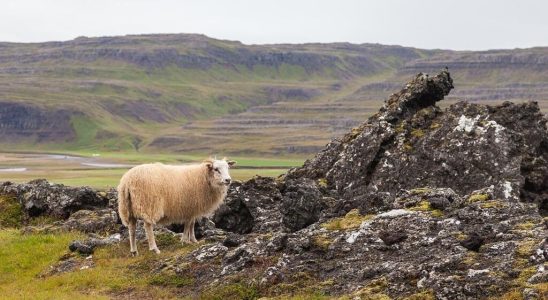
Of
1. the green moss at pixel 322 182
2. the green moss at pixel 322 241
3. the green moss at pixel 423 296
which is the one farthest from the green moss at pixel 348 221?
the green moss at pixel 322 182

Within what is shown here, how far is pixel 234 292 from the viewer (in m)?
15.6

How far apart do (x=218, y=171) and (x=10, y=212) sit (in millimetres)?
13299

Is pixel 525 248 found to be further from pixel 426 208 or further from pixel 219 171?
pixel 219 171

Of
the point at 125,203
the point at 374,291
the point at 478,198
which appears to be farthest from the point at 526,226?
the point at 125,203

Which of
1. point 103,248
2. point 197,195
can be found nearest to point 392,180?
point 197,195

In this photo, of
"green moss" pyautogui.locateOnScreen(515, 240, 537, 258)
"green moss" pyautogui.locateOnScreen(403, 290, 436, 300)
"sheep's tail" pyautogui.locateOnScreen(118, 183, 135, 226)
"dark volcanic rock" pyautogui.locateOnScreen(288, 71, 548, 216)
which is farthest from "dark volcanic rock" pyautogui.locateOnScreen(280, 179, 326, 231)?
"green moss" pyautogui.locateOnScreen(515, 240, 537, 258)

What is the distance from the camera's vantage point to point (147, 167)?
22000 mm

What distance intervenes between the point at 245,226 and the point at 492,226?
11101 millimetres

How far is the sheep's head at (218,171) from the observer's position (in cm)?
2219

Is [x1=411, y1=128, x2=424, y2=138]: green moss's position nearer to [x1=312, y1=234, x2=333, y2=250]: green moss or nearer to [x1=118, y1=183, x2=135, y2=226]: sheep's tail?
[x1=312, y1=234, x2=333, y2=250]: green moss

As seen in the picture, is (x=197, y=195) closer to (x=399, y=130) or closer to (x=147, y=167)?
(x=147, y=167)

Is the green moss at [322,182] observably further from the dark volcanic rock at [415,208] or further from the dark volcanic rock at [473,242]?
the dark volcanic rock at [473,242]

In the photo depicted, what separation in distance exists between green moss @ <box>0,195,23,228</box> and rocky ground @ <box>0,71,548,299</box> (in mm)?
382

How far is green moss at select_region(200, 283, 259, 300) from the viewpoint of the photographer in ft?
50.6
